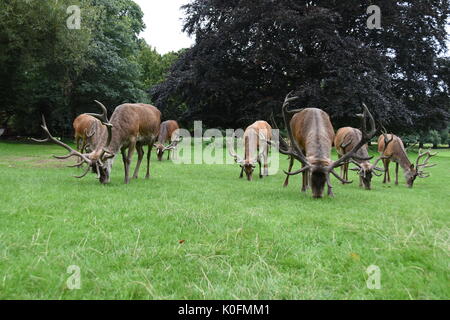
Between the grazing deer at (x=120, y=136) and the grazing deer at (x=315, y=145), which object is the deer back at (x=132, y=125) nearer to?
the grazing deer at (x=120, y=136)

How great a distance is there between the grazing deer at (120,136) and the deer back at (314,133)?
186 inches

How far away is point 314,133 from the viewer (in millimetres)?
8945

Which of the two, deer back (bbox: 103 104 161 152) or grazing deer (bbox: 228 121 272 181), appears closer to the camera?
deer back (bbox: 103 104 161 152)

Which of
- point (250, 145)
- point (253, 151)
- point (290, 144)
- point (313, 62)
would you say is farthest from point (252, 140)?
point (313, 62)

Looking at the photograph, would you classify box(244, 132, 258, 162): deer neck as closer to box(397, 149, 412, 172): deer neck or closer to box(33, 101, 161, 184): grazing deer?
box(33, 101, 161, 184): grazing deer

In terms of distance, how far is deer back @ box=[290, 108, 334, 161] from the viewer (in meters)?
8.42

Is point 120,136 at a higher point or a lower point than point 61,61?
lower

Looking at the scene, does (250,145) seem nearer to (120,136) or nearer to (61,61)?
(120,136)

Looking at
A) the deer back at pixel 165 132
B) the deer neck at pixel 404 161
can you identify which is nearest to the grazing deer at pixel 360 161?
the deer neck at pixel 404 161

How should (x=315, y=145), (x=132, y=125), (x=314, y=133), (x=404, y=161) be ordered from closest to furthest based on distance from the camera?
1. (x=315, y=145)
2. (x=314, y=133)
3. (x=132, y=125)
4. (x=404, y=161)

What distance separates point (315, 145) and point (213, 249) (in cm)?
529

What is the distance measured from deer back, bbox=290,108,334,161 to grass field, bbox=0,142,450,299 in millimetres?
1704

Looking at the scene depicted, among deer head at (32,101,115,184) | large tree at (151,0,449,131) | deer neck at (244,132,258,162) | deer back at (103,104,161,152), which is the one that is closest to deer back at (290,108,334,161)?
deer neck at (244,132,258,162)

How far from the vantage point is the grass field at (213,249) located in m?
2.99
